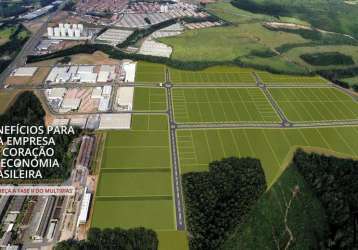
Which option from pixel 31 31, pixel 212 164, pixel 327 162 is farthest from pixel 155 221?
pixel 31 31

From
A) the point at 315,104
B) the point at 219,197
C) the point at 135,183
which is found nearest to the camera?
the point at 219,197

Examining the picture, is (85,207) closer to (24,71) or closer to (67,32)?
(24,71)

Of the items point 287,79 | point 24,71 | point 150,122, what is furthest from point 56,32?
point 287,79

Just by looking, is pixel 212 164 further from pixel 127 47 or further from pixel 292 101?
pixel 127 47

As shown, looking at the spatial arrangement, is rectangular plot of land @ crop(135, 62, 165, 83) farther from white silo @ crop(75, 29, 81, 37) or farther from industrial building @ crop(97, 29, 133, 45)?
white silo @ crop(75, 29, 81, 37)

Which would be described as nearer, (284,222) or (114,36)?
(284,222)

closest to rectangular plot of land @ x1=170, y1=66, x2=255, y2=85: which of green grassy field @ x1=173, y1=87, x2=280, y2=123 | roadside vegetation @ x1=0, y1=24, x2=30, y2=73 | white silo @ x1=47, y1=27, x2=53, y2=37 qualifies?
green grassy field @ x1=173, y1=87, x2=280, y2=123
